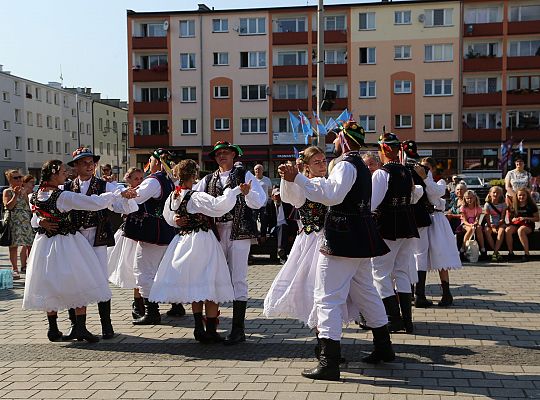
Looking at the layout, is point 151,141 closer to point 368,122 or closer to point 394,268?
point 368,122

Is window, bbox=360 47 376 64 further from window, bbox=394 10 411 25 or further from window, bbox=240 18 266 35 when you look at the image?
window, bbox=240 18 266 35

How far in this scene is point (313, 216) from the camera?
6.41 meters

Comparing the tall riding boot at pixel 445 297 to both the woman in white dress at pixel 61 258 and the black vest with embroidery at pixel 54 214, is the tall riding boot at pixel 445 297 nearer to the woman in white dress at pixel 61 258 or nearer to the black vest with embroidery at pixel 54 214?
the woman in white dress at pixel 61 258

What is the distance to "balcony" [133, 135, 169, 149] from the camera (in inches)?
2058

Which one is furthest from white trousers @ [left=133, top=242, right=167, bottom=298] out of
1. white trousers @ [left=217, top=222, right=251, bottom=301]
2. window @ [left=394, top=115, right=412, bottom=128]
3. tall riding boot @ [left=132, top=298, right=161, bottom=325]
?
window @ [left=394, top=115, right=412, bottom=128]

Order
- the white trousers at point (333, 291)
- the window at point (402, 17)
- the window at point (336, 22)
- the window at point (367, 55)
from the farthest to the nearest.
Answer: the window at point (336, 22), the window at point (367, 55), the window at point (402, 17), the white trousers at point (333, 291)

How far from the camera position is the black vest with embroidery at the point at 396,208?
7223mm

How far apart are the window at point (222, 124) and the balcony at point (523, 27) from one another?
875 inches

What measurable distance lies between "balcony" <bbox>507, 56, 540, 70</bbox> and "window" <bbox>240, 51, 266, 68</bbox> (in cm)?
1850

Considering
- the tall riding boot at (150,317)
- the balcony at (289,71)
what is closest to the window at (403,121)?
the balcony at (289,71)

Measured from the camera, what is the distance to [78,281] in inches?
281

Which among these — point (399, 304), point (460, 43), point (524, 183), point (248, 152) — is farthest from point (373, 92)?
point (399, 304)

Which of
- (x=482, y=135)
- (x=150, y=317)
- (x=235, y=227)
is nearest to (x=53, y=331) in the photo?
(x=150, y=317)

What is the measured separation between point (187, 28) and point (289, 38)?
8255 millimetres
